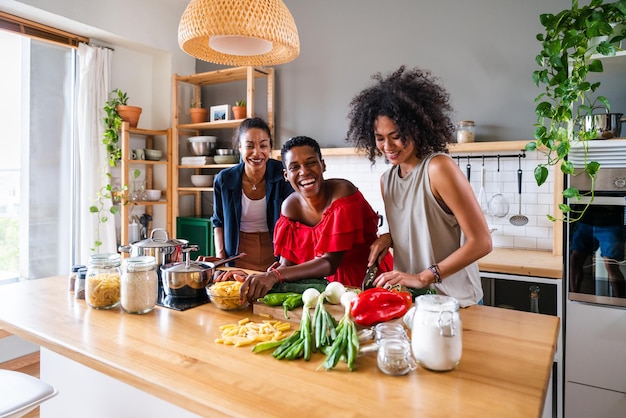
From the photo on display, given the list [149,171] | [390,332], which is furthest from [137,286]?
[149,171]

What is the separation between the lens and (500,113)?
3.55 metres

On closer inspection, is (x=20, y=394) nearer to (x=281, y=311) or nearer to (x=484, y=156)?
(x=281, y=311)

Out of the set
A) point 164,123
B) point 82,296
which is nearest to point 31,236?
point 164,123

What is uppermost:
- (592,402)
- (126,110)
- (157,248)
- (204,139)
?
(126,110)

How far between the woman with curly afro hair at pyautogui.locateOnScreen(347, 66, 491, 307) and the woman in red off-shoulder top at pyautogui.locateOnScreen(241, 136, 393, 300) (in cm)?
14

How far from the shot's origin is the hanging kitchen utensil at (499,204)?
138 inches

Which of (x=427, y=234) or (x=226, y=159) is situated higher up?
(x=226, y=159)

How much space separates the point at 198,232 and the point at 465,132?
2713 mm

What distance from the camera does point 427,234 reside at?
1.80m

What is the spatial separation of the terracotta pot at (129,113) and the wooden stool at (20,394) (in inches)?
119

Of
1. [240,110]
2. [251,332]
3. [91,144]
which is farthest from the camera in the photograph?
[240,110]

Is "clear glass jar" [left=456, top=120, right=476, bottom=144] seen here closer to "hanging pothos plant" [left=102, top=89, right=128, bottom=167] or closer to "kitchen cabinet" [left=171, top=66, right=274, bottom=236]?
"kitchen cabinet" [left=171, top=66, right=274, bottom=236]

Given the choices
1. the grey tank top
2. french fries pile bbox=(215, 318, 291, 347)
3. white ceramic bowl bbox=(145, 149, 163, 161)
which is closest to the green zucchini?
french fries pile bbox=(215, 318, 291, 347)

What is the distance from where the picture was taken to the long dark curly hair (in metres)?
1.87
